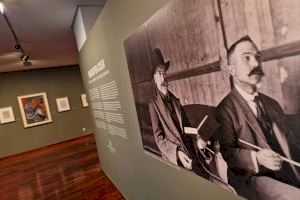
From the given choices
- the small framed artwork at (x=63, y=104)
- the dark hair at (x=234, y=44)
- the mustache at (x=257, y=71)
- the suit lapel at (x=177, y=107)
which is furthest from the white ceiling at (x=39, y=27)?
the mustache at (x=257, y=71)

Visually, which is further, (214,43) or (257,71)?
(214,43)

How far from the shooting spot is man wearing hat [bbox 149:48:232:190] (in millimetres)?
1402

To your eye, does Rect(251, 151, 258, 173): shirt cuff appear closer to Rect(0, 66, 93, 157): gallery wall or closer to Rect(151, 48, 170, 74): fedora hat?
Rect(151, 48, 170, 74): fedora hat

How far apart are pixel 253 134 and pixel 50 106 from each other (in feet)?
31.3

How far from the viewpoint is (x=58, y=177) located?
213 inches

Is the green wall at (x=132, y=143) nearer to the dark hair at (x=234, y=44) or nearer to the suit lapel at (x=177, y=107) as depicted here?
the suit lapel at (x=177, y=107)

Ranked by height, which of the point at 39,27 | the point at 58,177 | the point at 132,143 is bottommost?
the point at 58,177

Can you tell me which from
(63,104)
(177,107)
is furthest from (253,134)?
(63,104)

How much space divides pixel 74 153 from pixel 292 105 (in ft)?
24.0

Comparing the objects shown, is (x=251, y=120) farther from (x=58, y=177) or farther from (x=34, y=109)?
(x=34, y=109)

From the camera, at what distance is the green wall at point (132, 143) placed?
159 cm

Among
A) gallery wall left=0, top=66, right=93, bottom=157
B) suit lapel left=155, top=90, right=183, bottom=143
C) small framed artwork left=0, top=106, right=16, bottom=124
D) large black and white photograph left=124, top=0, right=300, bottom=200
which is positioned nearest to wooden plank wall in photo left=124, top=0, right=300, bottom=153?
large black and white photograph left=124, top=0, right=300, bottom=200

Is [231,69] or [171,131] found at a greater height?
[231,69]

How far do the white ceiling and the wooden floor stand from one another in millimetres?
2969
